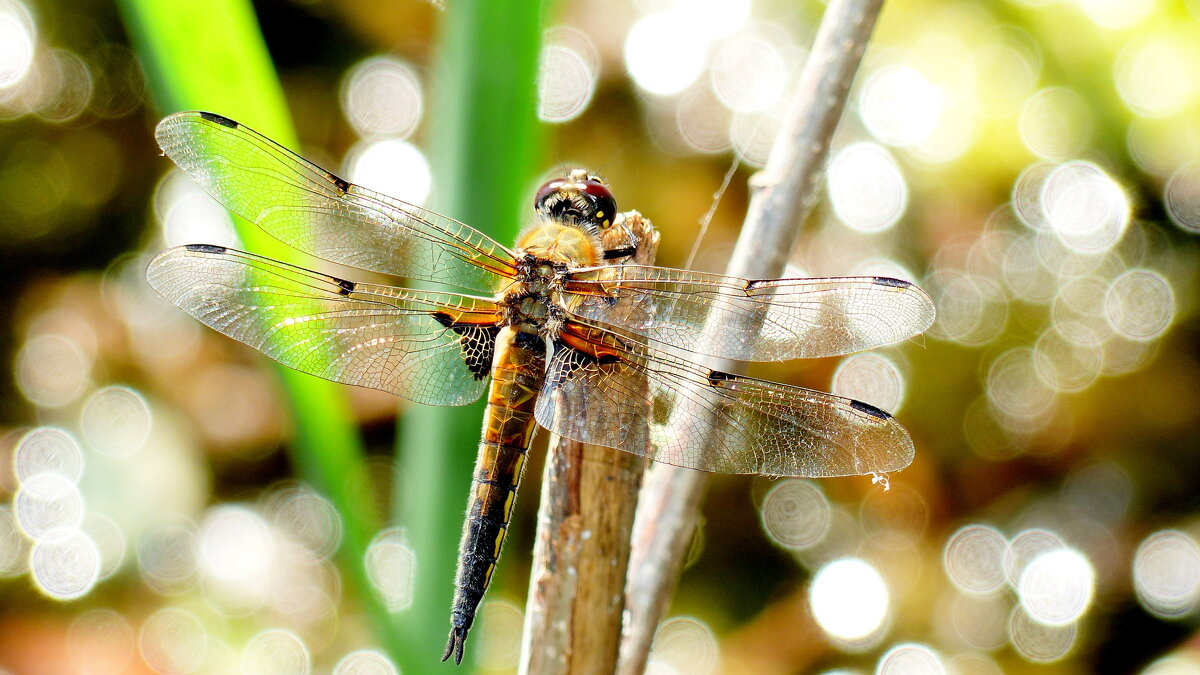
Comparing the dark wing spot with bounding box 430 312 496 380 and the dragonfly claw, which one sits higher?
the dark wing spot with bounding box 430 312 496 380

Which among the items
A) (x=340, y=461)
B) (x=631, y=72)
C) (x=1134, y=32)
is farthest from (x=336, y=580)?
(x=1134, y=32)

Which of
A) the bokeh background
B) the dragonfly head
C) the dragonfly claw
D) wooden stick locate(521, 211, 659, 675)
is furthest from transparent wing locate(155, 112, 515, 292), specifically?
the bokeh background

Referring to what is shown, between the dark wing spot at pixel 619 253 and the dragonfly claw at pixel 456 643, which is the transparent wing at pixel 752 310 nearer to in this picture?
the dark wing spot at pixel 619 253

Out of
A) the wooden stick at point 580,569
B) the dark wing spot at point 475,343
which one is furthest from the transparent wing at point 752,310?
the wooden stick at point 580,569

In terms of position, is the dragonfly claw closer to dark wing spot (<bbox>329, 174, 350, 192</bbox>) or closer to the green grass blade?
the green grass blade

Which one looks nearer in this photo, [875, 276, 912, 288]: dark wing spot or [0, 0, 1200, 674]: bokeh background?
[875, 276, 912, 288]: dark wing spot

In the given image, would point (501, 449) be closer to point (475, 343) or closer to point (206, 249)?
point (475, 343)

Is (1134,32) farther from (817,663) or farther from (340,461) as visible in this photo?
(340,461)

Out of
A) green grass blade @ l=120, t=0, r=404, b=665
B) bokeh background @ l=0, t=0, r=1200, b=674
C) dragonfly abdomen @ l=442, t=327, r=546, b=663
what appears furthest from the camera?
bokeh background @ l=0, t=0, r=1200, b=674
